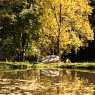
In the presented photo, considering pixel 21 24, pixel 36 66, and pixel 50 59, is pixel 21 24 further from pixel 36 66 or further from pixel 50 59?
pixel 36 66

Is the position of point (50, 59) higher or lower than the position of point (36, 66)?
higher

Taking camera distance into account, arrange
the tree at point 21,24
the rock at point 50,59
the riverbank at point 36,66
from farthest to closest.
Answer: the tree at point 21,24
the rock at point 50,59
the riverbank at point 36,66

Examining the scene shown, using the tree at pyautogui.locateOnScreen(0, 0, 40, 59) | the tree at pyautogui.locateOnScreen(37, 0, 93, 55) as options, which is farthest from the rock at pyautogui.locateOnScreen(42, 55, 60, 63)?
the tree at pyautogui.locateOnScreen(0, 0, 40, 59)

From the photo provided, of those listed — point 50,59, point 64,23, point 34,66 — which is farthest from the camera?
point 64,23

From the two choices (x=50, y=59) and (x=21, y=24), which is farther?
(x=21, y=24)

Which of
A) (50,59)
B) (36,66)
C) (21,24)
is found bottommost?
(36,66)

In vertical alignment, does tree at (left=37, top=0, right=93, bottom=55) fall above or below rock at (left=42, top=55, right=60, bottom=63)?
above

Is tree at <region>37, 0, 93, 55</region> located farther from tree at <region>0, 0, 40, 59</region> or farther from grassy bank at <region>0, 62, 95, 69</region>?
grassy bank at <region>0, 62, 95, 69</region>

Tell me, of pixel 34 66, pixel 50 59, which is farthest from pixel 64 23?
pixel 34 66

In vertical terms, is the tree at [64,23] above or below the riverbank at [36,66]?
above

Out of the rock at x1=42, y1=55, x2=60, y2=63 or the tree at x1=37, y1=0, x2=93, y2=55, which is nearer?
the rock at x1=42, y1=55, x2=60, y2=63

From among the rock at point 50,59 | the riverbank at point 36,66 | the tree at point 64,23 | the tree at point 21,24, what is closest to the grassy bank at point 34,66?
the riverbank at point 36,66

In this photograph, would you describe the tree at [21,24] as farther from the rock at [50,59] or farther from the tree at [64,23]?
the rock at [50,59]

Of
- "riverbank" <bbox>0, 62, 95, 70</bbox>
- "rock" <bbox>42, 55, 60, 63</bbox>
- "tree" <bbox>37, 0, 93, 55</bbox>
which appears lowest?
"riverbank" <bbox>0, 62, 95, 70</bbox>
